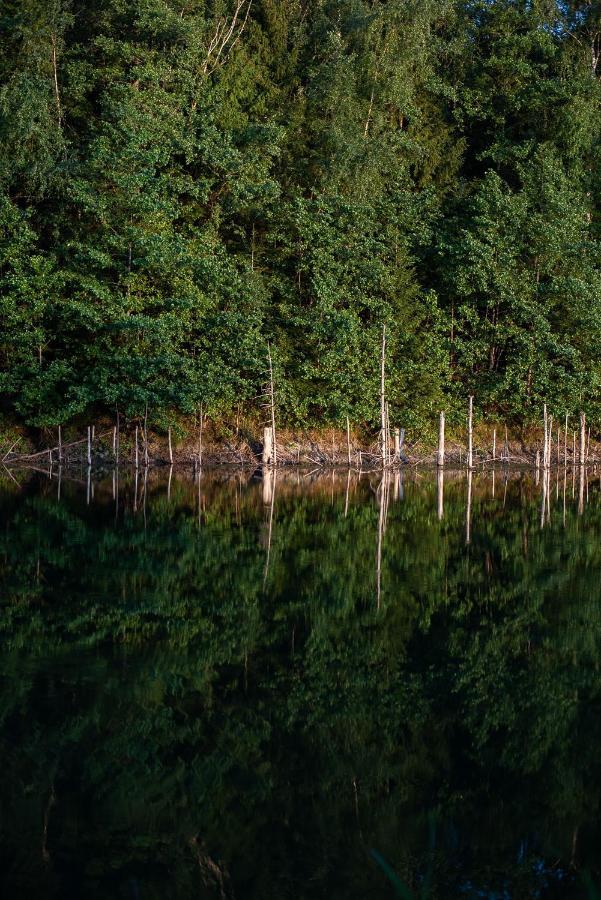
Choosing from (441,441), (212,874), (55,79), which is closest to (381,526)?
(212,874)

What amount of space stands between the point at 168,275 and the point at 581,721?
3071 cm

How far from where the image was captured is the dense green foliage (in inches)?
1383

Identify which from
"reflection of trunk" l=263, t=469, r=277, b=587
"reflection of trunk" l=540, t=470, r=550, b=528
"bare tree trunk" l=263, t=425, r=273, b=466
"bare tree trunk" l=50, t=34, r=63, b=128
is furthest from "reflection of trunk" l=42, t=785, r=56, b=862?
"bare tree trunk" l=50, t=34, r=63, b=128

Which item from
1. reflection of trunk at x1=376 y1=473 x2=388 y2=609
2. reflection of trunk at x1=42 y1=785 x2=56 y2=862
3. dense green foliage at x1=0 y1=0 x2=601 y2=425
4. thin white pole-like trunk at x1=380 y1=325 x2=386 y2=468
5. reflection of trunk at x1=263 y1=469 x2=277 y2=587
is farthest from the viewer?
Answer: thin white pole-like trunk at x1=380 y1=325 x2=386 y2=468

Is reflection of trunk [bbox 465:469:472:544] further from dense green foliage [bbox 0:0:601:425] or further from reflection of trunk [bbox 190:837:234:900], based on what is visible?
reflection of trunk [bbox 190:837:234:900]

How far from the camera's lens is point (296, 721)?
24.6ft

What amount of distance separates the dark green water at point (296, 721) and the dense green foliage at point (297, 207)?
68.3 ft

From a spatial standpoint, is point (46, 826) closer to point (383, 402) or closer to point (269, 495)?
point (269, 495)

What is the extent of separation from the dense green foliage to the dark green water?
68.3 feet

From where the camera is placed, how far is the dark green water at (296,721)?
5.35 m

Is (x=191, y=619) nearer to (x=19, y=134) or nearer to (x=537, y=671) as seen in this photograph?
(x=537, y=671)

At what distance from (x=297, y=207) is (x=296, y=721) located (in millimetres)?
34827

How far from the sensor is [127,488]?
1057 inches

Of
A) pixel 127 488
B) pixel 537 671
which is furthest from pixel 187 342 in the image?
pixel 537 671
